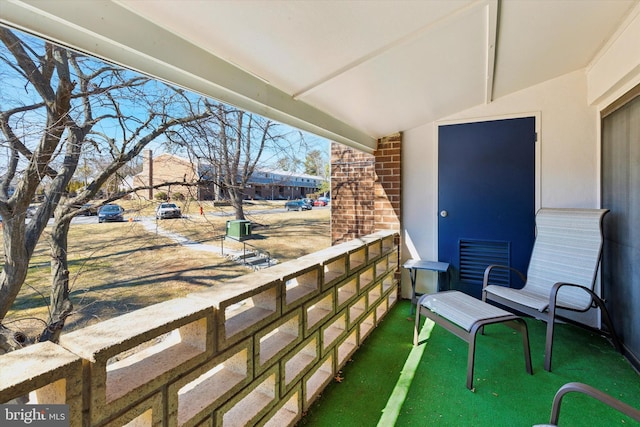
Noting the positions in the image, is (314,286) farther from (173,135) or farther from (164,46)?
(173,135)

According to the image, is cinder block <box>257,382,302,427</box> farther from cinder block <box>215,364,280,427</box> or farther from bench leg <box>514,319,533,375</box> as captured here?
bench leg <box>514,319,533,375</box>

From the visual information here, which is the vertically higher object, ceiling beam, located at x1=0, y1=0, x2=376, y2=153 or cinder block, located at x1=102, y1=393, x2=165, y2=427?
ceiling beam, located at x1=0, y1=0, x2=376, y2=153

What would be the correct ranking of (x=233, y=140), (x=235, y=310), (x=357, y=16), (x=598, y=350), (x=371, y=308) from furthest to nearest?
(x=233, y=140)
(x=371, y=308)
(x=598, y=350)
(x=235, y=310)
(x=357, y=16)

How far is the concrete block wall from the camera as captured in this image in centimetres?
83

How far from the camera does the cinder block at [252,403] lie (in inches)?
51.8

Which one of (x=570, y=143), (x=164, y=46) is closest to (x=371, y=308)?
(x=164, y=46)

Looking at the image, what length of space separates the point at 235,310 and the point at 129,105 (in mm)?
2659

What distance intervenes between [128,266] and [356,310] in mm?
2306

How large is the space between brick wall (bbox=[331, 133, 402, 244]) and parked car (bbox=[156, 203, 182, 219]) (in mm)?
2087

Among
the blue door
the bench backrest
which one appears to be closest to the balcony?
the bench backrest

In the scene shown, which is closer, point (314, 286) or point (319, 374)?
point (314, 286)

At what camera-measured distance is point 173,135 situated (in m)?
3.34

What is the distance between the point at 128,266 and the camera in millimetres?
2902

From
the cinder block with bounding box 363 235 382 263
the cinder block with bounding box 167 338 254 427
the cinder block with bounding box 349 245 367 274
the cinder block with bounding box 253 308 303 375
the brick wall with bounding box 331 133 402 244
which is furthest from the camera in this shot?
the brick wall with bounding box 331 133 402 244
